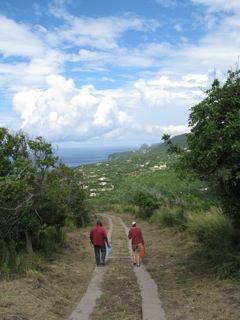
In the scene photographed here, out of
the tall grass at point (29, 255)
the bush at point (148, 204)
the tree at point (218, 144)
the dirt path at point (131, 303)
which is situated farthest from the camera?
the bush at point (148, 204)

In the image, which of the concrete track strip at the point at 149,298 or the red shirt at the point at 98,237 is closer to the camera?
the concrete track strip at the point at 149,298

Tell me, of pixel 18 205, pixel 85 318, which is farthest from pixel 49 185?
pixel 85 318

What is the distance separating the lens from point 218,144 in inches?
292

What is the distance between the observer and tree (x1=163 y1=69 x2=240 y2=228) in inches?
292

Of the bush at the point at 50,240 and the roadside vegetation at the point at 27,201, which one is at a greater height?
the roadside vegetation at the point at 27,201

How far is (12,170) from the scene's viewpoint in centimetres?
1014

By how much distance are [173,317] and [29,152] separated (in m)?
6.68

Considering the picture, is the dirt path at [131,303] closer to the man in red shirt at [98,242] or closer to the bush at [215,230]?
the man in red shirt at [98,242]

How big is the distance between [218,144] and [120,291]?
13.9 ft

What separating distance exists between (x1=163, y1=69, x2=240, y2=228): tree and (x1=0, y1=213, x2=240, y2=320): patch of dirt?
2.13m

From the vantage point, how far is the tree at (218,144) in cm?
740

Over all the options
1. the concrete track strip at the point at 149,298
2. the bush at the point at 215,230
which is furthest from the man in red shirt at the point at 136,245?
the bush at the point at 215,230

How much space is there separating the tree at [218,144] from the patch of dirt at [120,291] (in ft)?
6.97

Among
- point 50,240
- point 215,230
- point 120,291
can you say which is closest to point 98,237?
point 50,240
